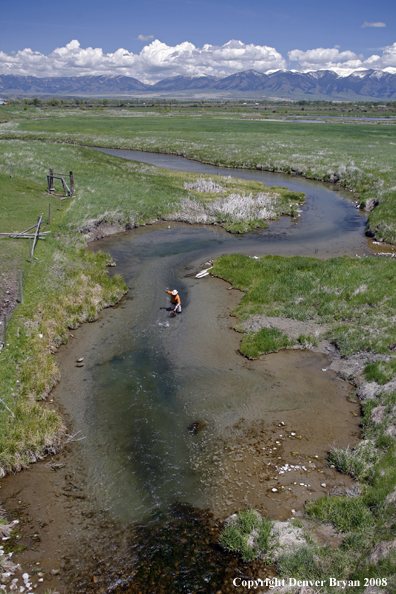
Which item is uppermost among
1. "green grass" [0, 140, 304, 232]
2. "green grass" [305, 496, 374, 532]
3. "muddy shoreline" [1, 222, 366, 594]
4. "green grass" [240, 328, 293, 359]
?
"green grass" [0, 140, 304, 232]

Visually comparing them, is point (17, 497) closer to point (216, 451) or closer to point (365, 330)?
point (216, 451)

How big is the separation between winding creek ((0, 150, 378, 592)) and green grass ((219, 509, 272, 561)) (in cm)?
42

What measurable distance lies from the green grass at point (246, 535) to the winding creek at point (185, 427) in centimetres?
42

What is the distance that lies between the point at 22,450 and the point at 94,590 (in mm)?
5220

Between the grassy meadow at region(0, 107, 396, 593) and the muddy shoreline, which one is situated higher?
the grassy meadow at region(0, 107, 396, 593)

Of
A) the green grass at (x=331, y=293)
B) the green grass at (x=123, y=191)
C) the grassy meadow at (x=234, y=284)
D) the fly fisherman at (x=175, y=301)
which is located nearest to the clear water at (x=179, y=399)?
the fly fisherman at (x=175, y=301)

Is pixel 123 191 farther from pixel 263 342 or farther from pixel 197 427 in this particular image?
pixel 197 427

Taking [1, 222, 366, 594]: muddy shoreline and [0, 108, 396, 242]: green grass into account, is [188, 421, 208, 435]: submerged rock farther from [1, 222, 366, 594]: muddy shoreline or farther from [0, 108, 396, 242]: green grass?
[0, 108, 396, 242]: green grass

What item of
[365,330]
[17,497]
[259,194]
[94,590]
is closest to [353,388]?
[365,330]

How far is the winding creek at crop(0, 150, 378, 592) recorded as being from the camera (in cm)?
1059

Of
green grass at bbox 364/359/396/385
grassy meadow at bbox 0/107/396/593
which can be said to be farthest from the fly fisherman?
green grass at bbox 364/359/396/385

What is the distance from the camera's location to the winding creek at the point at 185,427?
1059 centimetres

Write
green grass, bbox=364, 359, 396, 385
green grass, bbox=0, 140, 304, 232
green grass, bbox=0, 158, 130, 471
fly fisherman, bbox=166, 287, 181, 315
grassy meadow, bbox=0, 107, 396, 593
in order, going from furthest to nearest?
green grass, bbox=0, 140, 304, 232, fly fisherman, bbox=166, 287, 181, 315, green grass, bbox=364, 359, 396, 385, green grass, bbox=0, 158, 130, 471, grassy meadow, bbox=0, 107, 396, 593

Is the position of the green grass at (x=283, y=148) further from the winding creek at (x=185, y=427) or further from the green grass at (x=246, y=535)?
the green grass at (x=246, y=535)
